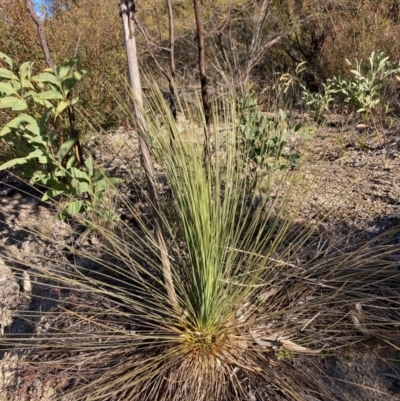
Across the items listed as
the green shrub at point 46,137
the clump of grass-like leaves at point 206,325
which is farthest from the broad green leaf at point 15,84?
the clump of grass-like leaves at point 206,325

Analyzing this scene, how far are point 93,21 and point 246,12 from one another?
295 cm

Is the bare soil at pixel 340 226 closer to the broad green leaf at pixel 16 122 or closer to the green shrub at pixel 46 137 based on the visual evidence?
the green shrub at pixel 46 137

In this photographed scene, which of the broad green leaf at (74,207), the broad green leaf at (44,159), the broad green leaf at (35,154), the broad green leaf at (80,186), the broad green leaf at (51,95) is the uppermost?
the broad green leaf at (51,95)

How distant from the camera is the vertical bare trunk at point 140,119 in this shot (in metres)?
1.39

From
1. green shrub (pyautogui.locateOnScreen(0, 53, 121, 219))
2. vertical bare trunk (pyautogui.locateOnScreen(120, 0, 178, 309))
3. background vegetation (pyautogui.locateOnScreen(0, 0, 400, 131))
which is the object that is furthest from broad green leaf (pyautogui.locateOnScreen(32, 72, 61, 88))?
vertical bare trunk (pyautogui.locateOnScreen(120, 0, 178, 309))

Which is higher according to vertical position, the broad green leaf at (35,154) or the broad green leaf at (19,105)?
the broad green leaf at (19,105)

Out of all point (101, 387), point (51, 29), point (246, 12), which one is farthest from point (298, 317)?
point (246, 12)

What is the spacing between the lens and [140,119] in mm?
1418

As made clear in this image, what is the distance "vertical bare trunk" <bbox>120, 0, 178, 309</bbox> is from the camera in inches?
54.6

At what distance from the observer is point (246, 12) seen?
626cm

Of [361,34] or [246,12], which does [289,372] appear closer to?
[361,34]

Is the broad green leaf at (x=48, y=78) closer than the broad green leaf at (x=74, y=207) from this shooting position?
Yes

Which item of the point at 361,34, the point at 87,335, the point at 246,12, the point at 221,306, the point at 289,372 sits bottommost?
the point at 289,372

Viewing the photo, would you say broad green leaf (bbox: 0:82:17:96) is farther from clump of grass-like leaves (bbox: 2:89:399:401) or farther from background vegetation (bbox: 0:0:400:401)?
clump of grass-like leaves (bbox: 2:89:399:401)
